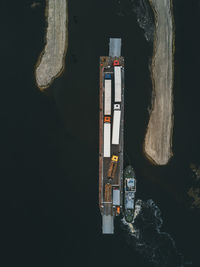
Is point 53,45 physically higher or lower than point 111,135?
higher

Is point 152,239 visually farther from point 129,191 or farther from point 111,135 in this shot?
point 111,135

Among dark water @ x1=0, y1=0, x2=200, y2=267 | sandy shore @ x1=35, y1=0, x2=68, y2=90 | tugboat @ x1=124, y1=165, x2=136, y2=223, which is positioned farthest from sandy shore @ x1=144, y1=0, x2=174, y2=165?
sandy shore @ x1=35, y1=0, x2=68, y2=90

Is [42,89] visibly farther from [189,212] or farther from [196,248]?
[196,248]

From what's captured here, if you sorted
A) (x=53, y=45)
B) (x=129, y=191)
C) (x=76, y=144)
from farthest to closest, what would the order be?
(x=76, y=144), (x=129, y=191), (x=53, y=45)

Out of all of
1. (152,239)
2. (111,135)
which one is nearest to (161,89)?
(111,135)

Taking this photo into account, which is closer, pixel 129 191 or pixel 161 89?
pixel 161 89

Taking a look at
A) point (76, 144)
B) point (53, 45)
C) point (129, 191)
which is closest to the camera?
point (53, 45)

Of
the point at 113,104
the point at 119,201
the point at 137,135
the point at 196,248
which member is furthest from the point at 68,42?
the point at 196,248
